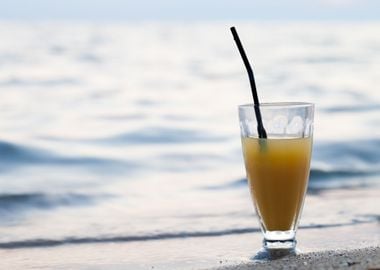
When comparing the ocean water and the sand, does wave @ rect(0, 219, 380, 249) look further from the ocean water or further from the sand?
the sand

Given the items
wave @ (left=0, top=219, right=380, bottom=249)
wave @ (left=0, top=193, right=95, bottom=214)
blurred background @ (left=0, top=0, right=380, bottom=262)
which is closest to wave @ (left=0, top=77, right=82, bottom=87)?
blurred background @ (left=0, top=0, right=380, bottom=262)

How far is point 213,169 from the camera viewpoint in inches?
204

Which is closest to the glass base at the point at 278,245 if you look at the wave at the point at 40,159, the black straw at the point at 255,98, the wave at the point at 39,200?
the black straw at the point at 255,98

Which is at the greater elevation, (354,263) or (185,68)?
(185,68)

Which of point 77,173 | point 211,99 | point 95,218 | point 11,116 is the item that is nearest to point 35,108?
point 11,116

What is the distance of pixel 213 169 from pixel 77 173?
0.76 meters

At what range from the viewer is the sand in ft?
6.95

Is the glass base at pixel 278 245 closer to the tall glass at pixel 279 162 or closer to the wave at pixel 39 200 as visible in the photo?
the tall glass at pixel 279 162

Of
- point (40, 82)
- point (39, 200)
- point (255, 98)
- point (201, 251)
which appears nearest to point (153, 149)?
point (39, 200)

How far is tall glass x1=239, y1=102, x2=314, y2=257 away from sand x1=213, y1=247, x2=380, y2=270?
0.11 m

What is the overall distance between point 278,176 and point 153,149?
147 inches

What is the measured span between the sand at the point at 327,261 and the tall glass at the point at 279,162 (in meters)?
0.11

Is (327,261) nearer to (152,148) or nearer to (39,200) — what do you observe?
(39,200)

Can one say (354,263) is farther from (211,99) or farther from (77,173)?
(211,99)
